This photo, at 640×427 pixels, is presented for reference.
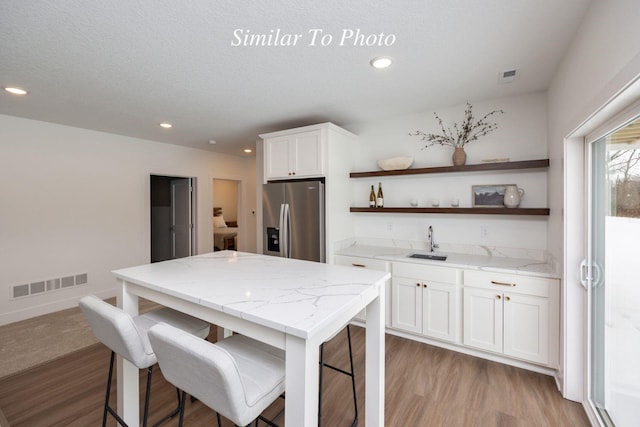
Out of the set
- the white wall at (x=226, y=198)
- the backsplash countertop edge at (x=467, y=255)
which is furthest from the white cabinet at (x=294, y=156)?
the white wall at (x=226, y=198)

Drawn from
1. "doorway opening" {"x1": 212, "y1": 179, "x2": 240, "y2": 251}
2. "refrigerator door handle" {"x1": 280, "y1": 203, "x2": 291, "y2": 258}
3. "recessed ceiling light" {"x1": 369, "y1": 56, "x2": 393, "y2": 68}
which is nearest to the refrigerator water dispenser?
"refrigerator door handle" {"x1": 280, "y1": 203, "x2": 291, "y2": 258}

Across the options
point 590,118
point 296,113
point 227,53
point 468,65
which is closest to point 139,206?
point 296,113

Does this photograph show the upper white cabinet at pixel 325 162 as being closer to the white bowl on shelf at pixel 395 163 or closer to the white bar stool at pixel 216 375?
the white bowl on shelf at pixel 395 163

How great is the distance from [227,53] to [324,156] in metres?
1.46

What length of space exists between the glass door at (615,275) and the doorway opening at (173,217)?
5.35 m

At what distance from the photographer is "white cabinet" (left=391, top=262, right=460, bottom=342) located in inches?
102

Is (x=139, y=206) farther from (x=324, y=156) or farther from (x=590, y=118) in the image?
(x=590, y=118)

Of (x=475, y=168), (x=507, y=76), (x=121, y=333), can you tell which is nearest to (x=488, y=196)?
(x=475, y=168)

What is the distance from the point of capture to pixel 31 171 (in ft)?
11.2

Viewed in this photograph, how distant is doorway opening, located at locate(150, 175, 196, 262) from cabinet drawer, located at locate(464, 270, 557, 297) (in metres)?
4.61

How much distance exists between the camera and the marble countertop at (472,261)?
2297 mm

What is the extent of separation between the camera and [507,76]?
230 cm

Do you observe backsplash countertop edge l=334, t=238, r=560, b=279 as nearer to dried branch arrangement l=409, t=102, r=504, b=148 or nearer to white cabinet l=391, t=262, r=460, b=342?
white cabinet l=391, t=262, r=460, b=342

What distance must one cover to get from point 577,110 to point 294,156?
8.14 ft
